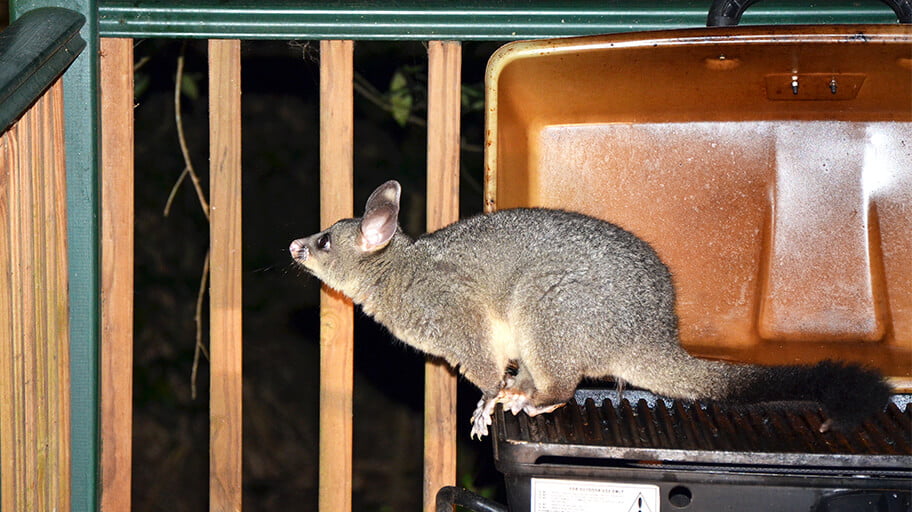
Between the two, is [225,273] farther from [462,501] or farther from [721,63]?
[721,63]

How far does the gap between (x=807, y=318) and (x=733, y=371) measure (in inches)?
24.7

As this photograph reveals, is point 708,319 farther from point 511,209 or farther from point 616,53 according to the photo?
point 616,53

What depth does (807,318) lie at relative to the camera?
110 inches

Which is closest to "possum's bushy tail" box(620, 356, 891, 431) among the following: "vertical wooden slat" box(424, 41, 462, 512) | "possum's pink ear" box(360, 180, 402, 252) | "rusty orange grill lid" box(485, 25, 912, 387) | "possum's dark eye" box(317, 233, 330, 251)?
"rusty orange grill lid" box(485, 25, 912, 387)

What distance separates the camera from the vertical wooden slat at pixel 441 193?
2.81 metres

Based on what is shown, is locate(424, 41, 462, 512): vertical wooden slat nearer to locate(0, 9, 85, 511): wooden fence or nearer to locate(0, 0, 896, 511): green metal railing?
locate(0, 0, 896, 511): green metal railing

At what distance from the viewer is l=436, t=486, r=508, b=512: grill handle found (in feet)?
7.55

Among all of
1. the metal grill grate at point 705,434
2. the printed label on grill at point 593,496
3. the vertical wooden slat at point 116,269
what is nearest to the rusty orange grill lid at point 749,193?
the metal grill grate at point 705,434

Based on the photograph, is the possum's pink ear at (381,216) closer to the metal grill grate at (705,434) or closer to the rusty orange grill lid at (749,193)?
the rusty orange grill lid at (749,193)

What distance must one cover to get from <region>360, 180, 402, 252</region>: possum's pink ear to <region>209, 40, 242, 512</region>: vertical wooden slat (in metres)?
0.41

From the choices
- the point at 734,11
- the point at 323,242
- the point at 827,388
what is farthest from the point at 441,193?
the point at 827,388

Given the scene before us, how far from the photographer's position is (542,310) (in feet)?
8.00

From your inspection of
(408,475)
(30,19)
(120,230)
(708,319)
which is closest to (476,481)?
(408,475)

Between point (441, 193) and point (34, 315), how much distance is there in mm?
1203
